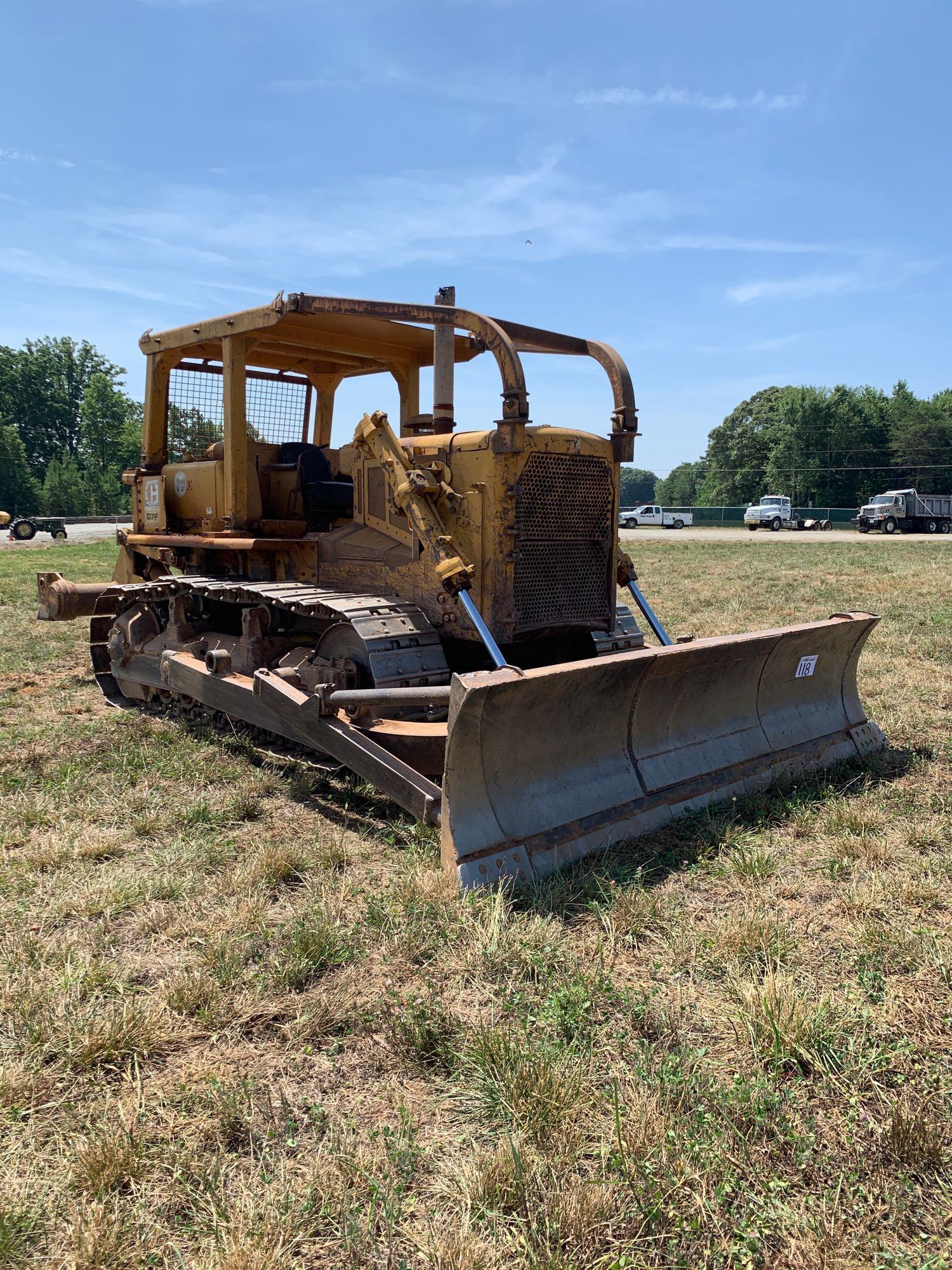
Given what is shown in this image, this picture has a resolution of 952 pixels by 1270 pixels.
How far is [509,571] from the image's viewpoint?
5.04 m

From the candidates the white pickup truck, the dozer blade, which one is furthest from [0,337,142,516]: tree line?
the dozer blade

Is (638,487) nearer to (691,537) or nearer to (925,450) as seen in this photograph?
(925,450)

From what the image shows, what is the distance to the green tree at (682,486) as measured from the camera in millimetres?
105150

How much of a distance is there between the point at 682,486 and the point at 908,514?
227ft

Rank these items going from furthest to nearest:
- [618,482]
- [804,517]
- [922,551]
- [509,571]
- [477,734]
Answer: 1. [804,517]
2. [922,551]
3. [618,482]
4. [509,571]
5. [477,734]

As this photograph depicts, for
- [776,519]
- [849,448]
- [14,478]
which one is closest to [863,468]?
[849,448]

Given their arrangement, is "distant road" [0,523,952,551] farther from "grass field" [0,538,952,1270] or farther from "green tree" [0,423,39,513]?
"grass field" [0,538,952,1270]

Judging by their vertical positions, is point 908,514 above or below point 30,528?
above

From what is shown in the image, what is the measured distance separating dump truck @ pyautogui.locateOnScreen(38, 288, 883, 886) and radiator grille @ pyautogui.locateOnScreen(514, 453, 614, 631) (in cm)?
2

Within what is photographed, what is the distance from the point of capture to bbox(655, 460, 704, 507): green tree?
345ft

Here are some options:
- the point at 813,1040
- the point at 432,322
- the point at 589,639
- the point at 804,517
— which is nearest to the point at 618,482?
the point at 589,639

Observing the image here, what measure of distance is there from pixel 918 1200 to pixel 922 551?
2757cm

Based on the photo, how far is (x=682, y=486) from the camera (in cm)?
11244

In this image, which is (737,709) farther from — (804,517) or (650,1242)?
(804,517)
